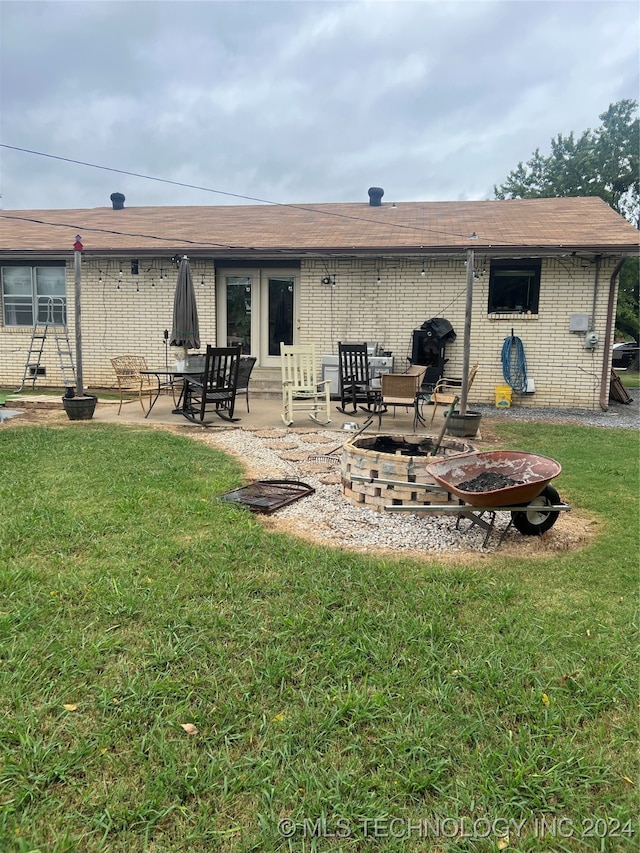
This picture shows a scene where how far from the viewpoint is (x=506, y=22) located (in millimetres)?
8195

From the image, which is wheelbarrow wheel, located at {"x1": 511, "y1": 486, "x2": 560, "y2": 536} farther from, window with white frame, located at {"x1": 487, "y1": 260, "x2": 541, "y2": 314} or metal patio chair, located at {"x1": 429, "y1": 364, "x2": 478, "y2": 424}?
window with white frame, located at {"x1": 487, "y1": 260, "x2": 541, "y2": 314}

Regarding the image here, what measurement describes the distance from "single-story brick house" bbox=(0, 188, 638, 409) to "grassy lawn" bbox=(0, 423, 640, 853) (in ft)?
25.0

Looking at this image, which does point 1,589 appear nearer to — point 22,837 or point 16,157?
point 22,837

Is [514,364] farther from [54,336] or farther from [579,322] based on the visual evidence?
[54,336]

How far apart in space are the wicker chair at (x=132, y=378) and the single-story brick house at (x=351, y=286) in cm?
95

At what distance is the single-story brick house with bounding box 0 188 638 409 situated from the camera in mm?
10406

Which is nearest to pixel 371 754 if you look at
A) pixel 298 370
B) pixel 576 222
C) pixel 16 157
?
pixel 298 370

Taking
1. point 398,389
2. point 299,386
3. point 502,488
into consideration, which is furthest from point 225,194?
point 502,488

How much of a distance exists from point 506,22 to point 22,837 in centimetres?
1029

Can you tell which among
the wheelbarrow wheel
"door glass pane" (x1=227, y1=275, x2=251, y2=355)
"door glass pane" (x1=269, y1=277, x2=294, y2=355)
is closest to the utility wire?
"door glass pane" (x1=227, y1=275, x2=251, y2=355)

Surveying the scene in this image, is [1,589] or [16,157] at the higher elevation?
[16,157]

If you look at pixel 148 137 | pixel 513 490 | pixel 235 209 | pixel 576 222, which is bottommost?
pixel 513 490

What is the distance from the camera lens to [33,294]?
40.9 feet

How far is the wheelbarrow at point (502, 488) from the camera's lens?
3508mm
